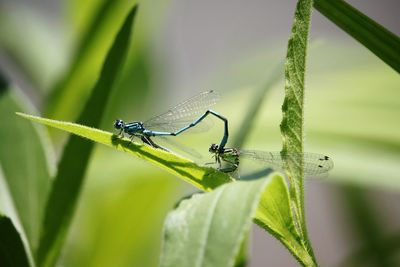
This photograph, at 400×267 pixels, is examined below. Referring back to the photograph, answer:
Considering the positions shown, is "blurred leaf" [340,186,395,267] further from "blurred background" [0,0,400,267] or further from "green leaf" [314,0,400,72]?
"green leaf" [314,0,400,72]

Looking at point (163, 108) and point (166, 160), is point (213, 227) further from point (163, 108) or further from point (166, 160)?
point (163, 108)

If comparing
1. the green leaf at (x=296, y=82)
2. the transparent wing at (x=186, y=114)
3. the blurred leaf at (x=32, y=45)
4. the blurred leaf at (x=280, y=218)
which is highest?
the blurred leaf at (x=32, y=45)

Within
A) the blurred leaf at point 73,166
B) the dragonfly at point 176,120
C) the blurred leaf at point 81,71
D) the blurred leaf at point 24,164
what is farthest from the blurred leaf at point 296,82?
the blurred leaf at point 81,71

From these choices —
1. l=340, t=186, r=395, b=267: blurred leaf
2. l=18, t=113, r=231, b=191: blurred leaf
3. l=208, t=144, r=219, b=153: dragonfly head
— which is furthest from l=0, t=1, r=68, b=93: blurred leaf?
l=18, t=113, r=231, b=191: blurred leaf

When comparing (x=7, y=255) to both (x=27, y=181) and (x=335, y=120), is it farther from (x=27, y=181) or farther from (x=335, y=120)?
(x=335, y=120)

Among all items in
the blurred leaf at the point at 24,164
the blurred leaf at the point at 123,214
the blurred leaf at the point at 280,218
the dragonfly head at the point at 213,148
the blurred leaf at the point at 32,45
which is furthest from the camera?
the blurred leaf at the point at 32,45

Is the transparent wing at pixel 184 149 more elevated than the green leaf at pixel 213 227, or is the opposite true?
the transparent wing at pixel 184 149

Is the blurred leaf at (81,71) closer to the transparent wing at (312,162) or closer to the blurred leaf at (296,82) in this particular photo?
the transparent wing at (312,162)

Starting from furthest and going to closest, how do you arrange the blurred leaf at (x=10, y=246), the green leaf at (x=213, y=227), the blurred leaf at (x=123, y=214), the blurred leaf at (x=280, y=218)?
the blurred leaf at (x=123, y=214) < the blurred leaf at (x=10, y=246) < the blurred leaf at (x=280, y=218) < the green leaf at (x=213, y=227)
